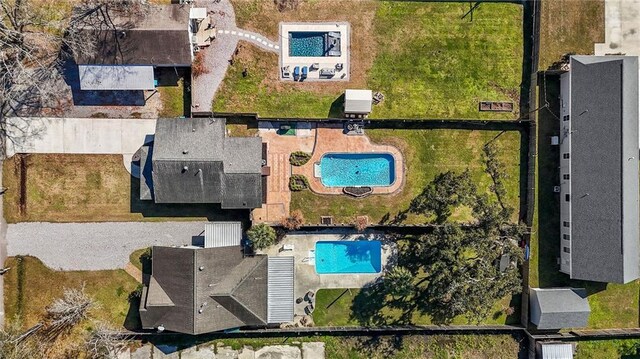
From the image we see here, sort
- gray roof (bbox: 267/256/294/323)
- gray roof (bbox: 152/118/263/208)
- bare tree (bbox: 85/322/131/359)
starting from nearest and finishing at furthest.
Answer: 1. gray roof (bbox: 152/118/263/208)
2. bare tree (bbox: 85/322/131/359)
3. gray roof (bbox: 267/256/294/323)

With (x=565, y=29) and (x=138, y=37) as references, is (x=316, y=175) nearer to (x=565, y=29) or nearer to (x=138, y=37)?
(x=138, y=37)

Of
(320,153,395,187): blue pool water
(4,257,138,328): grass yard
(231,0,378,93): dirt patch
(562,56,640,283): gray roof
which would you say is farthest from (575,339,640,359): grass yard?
(4,257,138,328): grass yard

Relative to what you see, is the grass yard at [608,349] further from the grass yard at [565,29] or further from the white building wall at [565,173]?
the grass yard at [565,29]

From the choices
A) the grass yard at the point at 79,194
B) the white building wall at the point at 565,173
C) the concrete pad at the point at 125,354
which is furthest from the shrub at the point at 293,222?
the white building wall at the point at 565,173

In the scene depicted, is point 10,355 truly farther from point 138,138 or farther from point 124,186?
point 138,138

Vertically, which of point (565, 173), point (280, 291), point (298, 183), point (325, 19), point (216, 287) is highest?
point (325, 19)

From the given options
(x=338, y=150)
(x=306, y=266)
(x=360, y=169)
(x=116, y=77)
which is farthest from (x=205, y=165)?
(x=360, y=169)

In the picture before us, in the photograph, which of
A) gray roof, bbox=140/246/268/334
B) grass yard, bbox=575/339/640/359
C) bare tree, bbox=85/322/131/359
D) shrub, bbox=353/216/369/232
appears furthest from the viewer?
grass yard, bbox=575/339/640/359

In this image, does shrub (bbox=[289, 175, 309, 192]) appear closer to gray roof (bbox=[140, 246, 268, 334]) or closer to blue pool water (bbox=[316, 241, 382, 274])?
blue pool water (bbox=[316, 241, 382, 274])
